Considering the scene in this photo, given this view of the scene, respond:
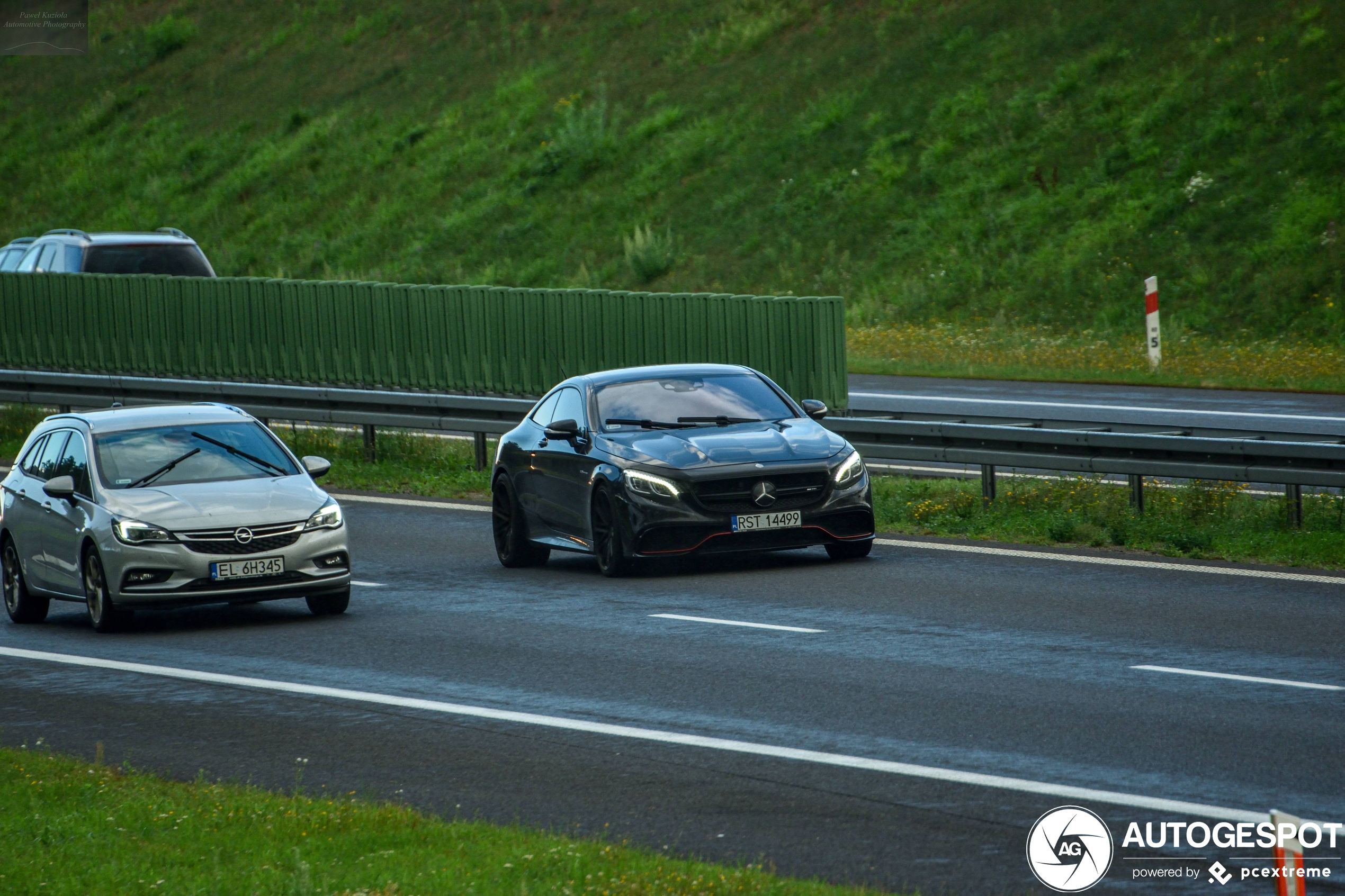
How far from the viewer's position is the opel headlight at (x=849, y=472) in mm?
14422

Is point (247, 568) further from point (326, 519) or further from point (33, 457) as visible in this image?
point (33, 457)

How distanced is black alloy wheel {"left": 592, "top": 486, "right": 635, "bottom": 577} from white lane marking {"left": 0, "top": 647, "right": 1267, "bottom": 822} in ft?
12.7

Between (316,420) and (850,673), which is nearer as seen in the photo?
(850,673)

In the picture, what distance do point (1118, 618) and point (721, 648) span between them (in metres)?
2.51

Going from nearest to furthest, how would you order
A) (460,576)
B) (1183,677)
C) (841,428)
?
(1183,677)
(460,576)
(841,428)

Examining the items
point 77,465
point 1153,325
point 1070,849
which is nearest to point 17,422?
point 77,465

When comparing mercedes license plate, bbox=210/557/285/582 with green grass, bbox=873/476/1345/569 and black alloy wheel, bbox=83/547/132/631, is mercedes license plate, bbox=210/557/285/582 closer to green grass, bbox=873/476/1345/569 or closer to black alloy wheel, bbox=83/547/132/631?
black alloy wheel, bbox=83/547/132/631

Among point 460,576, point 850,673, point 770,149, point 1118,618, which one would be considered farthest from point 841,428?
point 770,149

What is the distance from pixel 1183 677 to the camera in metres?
10.1

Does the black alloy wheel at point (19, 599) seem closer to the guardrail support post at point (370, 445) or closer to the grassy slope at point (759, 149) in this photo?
the guardrail support post at point (370, 445)

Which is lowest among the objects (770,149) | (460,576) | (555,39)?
(460,576)

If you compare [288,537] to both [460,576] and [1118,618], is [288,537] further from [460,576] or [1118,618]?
[1118,618]

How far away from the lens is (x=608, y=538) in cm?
1466

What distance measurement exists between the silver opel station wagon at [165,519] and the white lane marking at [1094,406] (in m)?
11.9
